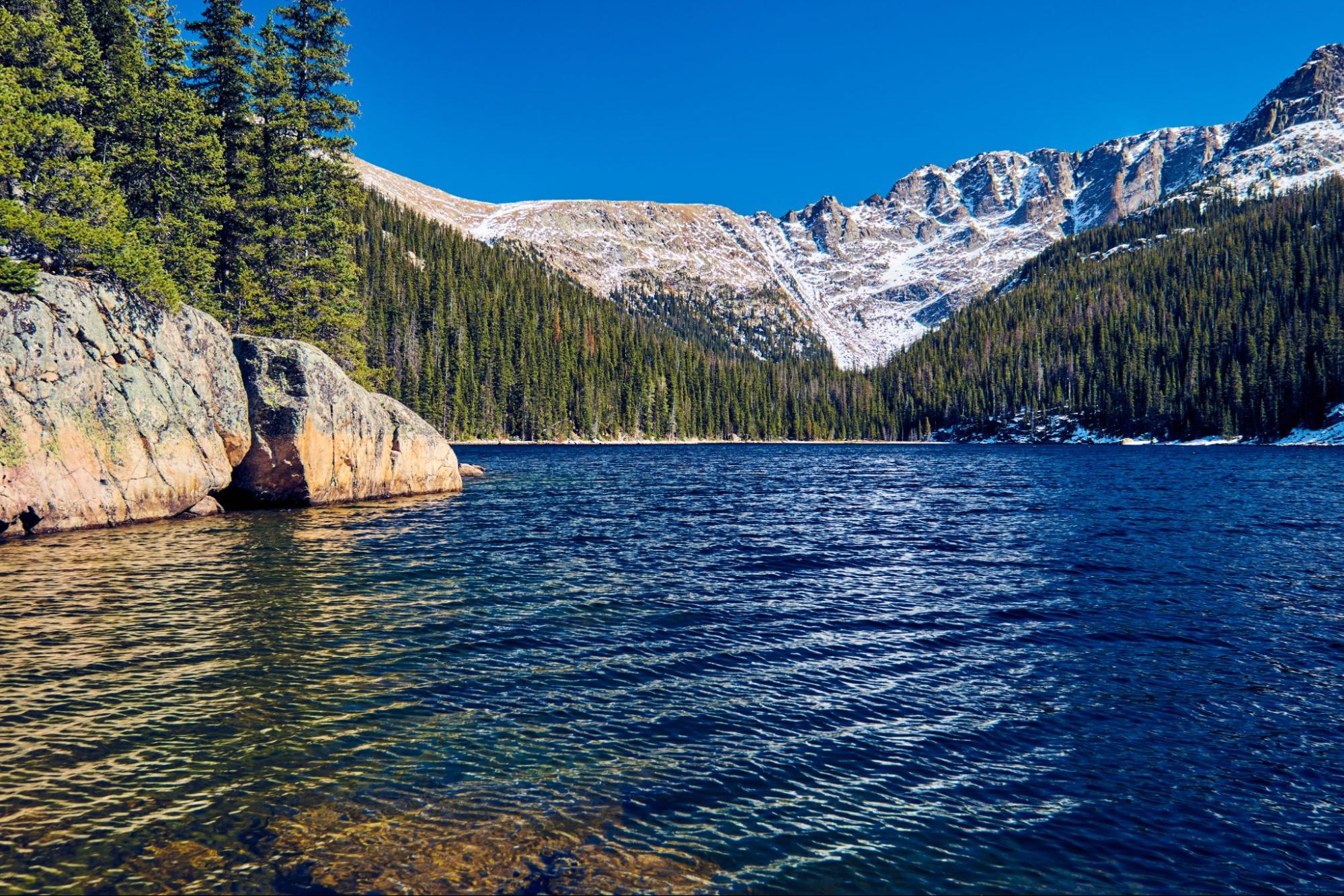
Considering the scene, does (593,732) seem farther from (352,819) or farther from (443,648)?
(443,648)

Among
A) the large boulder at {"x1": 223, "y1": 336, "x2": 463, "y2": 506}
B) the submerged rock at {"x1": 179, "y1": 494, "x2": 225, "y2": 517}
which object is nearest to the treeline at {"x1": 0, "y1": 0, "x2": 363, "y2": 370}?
the large boulder at {"x1": 223, "y1": 336, "x2": 463, "y2": 506}

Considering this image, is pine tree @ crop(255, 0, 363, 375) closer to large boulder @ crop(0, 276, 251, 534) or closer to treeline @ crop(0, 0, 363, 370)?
treeline @ crop(0, 0, 363, 370)

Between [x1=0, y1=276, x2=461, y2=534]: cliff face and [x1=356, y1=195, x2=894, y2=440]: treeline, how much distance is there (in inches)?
3230

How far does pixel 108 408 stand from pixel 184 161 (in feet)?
61.4

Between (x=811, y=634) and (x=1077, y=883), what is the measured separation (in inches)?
303

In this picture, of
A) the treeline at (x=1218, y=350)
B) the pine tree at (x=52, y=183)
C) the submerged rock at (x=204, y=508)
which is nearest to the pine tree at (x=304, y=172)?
the pine tree at (x=52, y=183)

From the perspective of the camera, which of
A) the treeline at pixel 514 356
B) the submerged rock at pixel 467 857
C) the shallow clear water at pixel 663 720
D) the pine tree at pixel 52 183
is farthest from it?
the treeline at pixel 514 356

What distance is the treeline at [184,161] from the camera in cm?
2595

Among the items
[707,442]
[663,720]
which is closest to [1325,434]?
[707,442]

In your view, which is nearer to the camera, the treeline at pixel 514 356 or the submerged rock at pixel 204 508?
the submerged rock at pixel 204 508

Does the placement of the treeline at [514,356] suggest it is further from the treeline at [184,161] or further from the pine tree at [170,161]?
the pine tree at [170,161]

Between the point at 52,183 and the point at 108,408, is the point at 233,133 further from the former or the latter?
the point at 108,408

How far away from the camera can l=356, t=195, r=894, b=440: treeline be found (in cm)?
12462

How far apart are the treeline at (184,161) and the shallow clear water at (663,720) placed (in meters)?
13.9
